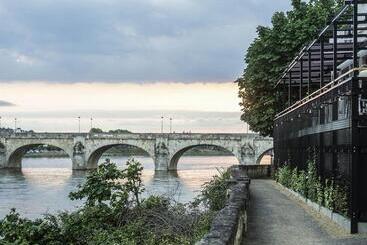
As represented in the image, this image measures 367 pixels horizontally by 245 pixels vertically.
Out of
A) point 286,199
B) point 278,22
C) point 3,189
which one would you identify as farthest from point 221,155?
point 286,199

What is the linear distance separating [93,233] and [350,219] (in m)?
6.61

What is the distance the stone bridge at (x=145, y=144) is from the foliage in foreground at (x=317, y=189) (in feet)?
182

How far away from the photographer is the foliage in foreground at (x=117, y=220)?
15.0 m

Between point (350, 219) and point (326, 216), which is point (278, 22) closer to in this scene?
point (326, 216)

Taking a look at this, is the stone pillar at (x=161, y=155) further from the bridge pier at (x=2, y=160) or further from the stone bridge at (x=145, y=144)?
the bridge pier at (x=2, y=160)

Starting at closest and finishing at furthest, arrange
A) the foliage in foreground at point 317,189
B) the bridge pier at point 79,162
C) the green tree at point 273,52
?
the foliage in foreground at point 317,189 → the green tree at point 273,52 → the bridge pier at point 79,162

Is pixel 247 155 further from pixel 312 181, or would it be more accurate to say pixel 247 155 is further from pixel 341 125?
pixel 341 125

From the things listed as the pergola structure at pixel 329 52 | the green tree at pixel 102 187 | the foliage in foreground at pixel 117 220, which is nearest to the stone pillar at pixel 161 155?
the pergola structure at pixel 329 52

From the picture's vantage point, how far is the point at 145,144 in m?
87.4

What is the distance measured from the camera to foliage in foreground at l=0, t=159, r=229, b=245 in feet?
49.1

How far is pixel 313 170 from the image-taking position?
18.9 m

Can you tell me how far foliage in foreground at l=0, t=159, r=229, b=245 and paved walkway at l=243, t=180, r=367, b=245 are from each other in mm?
1103

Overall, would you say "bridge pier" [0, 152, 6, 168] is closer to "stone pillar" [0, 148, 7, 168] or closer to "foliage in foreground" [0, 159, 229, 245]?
"stone pillar" [0, 148, 7, 168]

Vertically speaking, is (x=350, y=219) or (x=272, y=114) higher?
(x=272, y=114)
